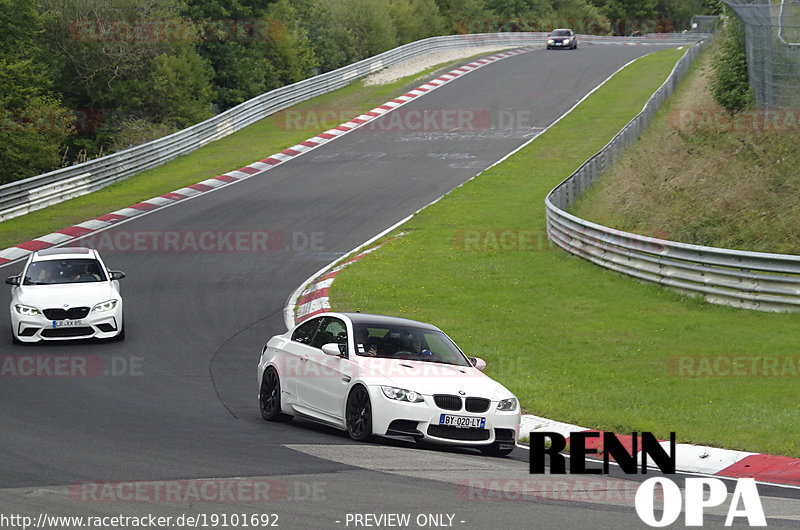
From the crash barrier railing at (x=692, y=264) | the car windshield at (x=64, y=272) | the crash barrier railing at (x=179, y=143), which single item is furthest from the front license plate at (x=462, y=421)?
the crash barrier railing at (x=179, y=143)

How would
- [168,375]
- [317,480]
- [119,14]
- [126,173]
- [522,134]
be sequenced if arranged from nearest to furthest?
[317,480]
[168,375]
[126,173]
[522,134]
[119,14]

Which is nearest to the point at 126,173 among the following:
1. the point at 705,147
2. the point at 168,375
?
the point at 705,147

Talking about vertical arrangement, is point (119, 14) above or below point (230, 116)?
above

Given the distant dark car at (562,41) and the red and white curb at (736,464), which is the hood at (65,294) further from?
the distant dark car at (562,41)

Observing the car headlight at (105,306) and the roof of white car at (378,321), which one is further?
the car headlight at (105,306)

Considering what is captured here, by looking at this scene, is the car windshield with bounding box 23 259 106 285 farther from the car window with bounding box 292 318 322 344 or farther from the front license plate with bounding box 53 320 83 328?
the car window with bounding box 292 318 322 344

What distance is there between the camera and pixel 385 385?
450 inches

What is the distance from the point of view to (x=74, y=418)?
12.7 meters

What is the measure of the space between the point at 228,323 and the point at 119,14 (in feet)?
102

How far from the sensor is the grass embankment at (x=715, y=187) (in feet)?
72.1

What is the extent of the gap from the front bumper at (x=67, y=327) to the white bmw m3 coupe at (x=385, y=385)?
205 inches

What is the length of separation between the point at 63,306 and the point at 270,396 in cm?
613

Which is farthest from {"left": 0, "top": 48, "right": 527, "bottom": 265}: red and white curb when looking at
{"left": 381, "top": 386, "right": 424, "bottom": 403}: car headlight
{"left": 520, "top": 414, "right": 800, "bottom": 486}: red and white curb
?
{"left": 520, "top": 414, "right": 800, "bottom": 486}: red and white curb

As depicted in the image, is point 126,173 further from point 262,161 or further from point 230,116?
point 230,116
